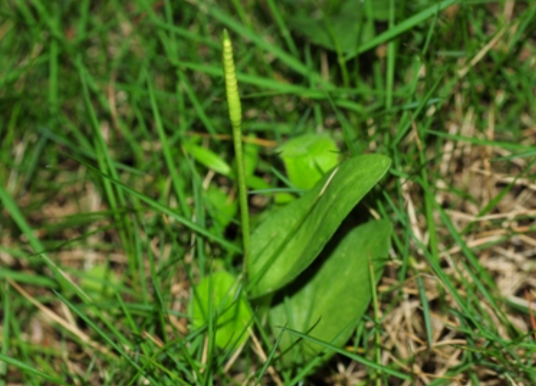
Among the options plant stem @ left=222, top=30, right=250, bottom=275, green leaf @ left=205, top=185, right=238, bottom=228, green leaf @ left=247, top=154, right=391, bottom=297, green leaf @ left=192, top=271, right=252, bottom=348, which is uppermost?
plant stem @ left=222, top=30, right=250, bottom=275

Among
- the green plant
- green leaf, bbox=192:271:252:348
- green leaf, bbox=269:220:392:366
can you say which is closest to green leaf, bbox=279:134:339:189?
the green plant

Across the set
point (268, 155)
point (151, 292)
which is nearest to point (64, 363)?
point (151, 292)

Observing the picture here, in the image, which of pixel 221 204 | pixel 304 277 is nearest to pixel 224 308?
pixel 304 277

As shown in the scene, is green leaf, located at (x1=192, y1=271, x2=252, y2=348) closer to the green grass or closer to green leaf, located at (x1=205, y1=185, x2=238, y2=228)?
the green grass

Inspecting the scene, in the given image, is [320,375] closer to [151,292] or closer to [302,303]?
[302,303]

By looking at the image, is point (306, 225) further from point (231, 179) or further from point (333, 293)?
point (231, 179)

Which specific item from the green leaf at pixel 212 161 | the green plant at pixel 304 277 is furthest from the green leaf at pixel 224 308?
the green leaf at pixel 212 161
